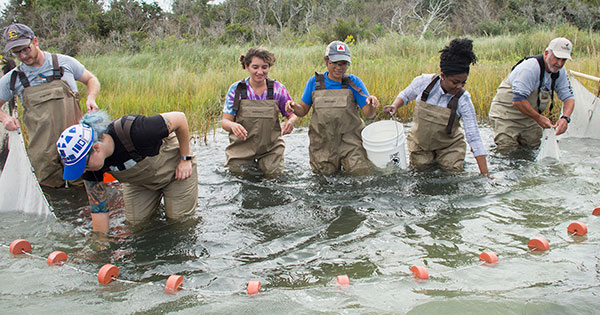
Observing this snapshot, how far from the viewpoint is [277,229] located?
14.1 ft

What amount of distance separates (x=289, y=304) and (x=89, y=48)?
16.8m

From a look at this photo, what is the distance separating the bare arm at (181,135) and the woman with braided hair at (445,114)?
2.22 metres

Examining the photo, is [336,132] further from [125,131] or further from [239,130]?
[125,131]

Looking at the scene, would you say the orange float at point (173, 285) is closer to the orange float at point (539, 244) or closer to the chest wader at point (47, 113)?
the orange float at point (539, 244)

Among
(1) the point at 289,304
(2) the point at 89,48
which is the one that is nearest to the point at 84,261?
(1) the point at 289,304

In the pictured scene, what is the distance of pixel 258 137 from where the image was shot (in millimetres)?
5512

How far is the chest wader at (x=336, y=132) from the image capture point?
5.29 metres

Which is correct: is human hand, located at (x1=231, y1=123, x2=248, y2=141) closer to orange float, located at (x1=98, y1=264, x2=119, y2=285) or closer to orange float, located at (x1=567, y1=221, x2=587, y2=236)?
orange float, located at (x1=98, y1=264, x2=119, y2=285)

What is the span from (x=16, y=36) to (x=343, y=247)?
12.7 ft

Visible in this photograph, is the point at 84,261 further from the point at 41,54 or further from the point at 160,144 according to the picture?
the point at 41,54

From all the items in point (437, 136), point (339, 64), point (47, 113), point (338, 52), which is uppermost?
point (338, 52)

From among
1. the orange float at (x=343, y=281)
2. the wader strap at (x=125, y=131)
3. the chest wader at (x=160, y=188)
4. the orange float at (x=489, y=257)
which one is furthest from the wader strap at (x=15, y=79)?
the orange float at (x=489, y=257)

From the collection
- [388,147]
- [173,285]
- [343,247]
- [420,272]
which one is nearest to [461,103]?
[388,147]

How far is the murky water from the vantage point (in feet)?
9.14
